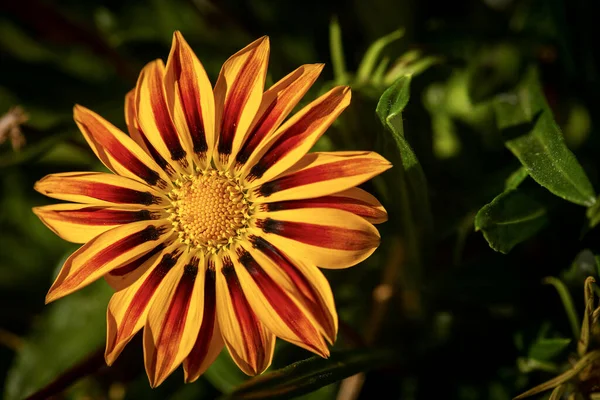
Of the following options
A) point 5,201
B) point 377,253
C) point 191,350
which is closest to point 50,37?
point 5,201

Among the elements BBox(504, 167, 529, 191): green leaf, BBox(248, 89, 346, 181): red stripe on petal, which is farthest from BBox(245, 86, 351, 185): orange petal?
BBox(504, 167, 529, 191): green leaf

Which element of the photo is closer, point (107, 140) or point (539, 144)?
point (107, 140)

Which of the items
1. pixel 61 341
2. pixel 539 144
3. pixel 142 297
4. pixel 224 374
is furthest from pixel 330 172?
pixel 61 341

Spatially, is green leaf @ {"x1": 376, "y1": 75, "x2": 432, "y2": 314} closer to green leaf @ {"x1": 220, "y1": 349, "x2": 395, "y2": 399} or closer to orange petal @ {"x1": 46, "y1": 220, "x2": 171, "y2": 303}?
green leaf @ {"x1": 220, "y1": 349, "x2": 395, "y2": 399}

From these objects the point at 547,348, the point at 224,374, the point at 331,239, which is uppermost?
the point at 331,239

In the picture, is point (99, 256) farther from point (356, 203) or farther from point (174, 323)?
point (356, 203)

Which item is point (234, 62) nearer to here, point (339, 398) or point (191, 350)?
point (191, 350)

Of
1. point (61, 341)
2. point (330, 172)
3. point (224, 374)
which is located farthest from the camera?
point (61, 341)
